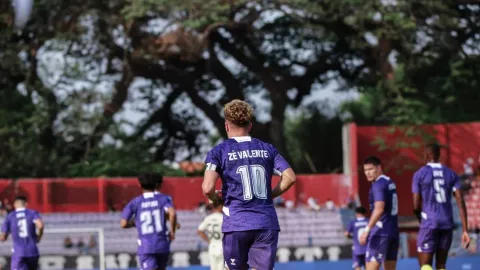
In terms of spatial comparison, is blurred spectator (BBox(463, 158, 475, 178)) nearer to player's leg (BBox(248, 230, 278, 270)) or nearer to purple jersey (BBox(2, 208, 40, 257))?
purple jersey (BBox(2, 208, 40, 257))

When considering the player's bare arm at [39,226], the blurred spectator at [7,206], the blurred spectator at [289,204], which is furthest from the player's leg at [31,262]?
the blurred spectator at [289,204]

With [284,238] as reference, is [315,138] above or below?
above

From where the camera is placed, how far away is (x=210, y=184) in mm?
7609

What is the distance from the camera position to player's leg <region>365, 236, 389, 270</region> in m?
12.5

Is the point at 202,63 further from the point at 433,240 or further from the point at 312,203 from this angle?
the point at 433,240

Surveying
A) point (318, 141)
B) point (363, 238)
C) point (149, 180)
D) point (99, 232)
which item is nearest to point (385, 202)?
point (363, 238)

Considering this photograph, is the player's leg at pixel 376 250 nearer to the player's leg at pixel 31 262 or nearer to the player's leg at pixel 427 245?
the player's leg at pixel 427 245

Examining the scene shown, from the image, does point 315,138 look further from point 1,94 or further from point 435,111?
point 1,94

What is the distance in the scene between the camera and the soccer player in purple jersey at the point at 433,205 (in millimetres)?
12039

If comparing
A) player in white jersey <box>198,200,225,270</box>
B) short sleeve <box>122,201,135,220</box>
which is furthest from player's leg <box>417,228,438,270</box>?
player in white jersey <box>198,200,225,270</box>

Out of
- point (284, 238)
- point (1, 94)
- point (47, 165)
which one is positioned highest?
point (1, 94)

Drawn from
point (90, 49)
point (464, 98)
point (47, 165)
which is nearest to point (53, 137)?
point (47, 165)

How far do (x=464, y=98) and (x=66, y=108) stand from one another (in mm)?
15077

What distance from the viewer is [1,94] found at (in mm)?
35625
